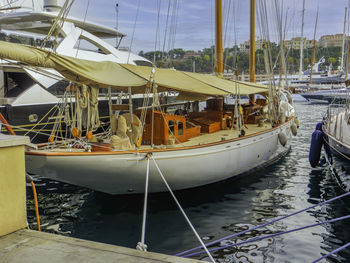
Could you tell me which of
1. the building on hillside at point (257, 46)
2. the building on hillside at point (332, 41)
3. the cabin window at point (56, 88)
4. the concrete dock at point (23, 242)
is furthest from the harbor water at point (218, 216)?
the building on hillside at point (332, 41)

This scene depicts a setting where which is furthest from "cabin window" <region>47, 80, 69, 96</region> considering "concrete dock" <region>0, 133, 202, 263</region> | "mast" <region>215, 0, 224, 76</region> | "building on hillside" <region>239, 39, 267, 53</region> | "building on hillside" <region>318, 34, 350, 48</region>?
"building on hillside" <region>318, 34, 350, 48</region>

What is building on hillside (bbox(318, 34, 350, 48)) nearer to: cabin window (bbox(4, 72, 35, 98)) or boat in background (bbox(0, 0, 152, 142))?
boat in background (bbox(0, 0, 152, 142))

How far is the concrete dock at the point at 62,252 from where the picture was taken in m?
3.34

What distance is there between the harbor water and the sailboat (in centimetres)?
53

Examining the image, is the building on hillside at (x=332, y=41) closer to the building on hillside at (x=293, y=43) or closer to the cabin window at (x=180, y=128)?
the building on hillside at (x=293, y=43)

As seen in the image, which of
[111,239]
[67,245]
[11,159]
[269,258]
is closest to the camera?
[67,245]

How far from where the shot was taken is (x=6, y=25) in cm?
1889

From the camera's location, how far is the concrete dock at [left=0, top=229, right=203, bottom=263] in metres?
3.34

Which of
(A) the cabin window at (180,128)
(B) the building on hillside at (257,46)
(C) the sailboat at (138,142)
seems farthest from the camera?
(B) the building on hillside at (257,46)

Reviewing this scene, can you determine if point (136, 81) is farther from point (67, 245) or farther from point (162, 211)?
point (67, 245)

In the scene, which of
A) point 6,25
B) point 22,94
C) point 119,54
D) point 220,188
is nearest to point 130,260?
point 220,188

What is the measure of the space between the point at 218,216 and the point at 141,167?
221 cm

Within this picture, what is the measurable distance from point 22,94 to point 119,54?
7.36m

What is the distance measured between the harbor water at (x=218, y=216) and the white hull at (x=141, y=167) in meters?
0.53
